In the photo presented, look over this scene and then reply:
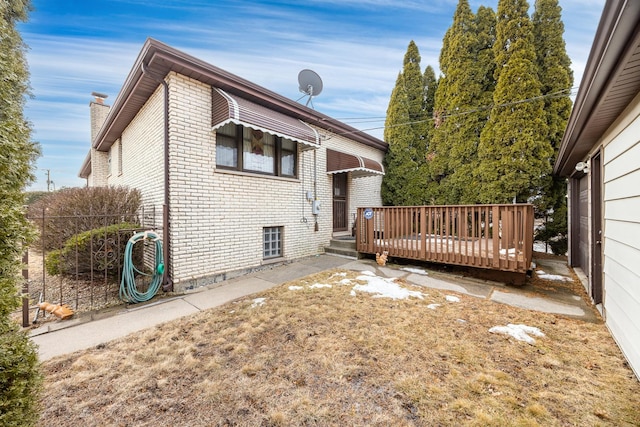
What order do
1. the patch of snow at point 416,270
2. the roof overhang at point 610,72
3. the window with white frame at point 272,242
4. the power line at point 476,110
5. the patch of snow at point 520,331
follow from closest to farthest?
the roof overhang at point 610,72 → the patch of snow at point 520,331 → the patch of snow at point 416,270 → the window with white frame at point 272,242 → the power line at point 476,110

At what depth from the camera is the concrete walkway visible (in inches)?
127

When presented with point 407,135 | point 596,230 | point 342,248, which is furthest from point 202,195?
point 407,135

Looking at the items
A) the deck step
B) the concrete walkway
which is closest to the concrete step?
the deck step

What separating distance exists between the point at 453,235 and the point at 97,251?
762 centimetres

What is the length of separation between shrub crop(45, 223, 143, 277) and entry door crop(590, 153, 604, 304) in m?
8.55

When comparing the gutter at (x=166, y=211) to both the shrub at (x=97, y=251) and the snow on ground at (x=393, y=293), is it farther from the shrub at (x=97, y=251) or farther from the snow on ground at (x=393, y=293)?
the snow on ground at (x=393, y=293)

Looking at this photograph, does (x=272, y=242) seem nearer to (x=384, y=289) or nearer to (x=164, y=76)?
(x=384, y=289)

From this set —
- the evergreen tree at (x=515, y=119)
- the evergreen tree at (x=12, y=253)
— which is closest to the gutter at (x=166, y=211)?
the evergreen tree at (x=12, y=253)

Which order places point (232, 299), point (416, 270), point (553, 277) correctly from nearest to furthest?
point (232, 299) < point (553, 277) < point (416, 270)

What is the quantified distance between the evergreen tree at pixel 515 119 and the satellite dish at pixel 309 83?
6271 millimetres

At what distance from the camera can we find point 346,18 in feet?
27.3

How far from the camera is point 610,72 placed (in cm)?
225

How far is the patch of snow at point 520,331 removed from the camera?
3033mm

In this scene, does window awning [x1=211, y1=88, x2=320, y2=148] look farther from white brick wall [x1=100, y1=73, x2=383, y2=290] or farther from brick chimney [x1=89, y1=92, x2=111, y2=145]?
brick chimney [x1=89, y1=92, x2=111, y2=145]
